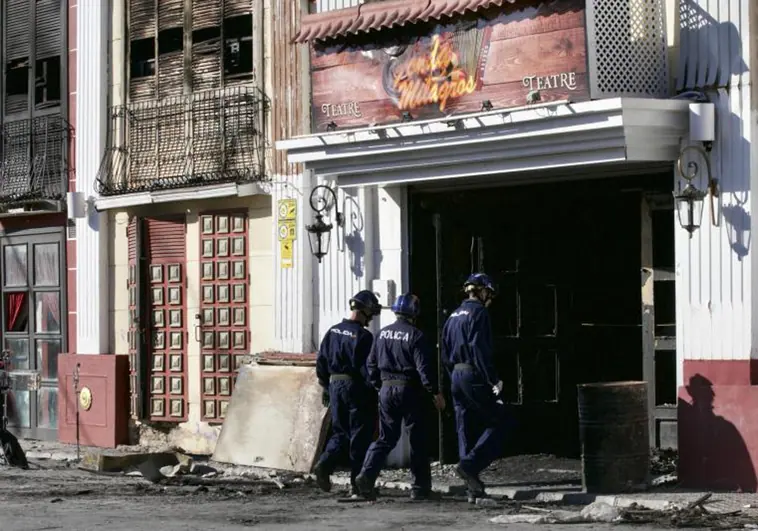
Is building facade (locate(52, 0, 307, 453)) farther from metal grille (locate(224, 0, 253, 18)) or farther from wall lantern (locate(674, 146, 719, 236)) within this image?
wall lantern (locate(674, 146, 719, 236))

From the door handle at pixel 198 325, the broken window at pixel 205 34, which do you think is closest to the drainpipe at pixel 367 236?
the door handle at pixel 198 325

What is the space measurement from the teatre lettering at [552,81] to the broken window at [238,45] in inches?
199

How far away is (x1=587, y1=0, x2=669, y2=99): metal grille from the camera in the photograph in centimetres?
1530

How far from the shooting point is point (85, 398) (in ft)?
72.8

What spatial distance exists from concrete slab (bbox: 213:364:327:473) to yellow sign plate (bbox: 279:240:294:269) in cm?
119

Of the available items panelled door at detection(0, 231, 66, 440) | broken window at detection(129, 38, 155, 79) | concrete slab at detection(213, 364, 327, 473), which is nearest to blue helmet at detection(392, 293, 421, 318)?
concrete slab at detection(213, 364, 327, 473)

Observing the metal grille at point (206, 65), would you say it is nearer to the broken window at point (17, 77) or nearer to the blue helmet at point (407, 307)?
the broken window at point (17, 77)

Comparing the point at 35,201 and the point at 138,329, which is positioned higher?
the point at 35,201

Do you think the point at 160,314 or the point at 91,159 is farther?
the point at 91,159

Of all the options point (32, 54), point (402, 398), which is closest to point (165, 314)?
point (32, 54)

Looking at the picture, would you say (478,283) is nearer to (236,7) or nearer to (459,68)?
(459,68)

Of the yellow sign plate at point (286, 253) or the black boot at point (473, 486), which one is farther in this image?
the yellow sign plate at point (286, 253)

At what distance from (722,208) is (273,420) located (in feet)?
18.2

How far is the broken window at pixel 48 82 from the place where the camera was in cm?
2297
